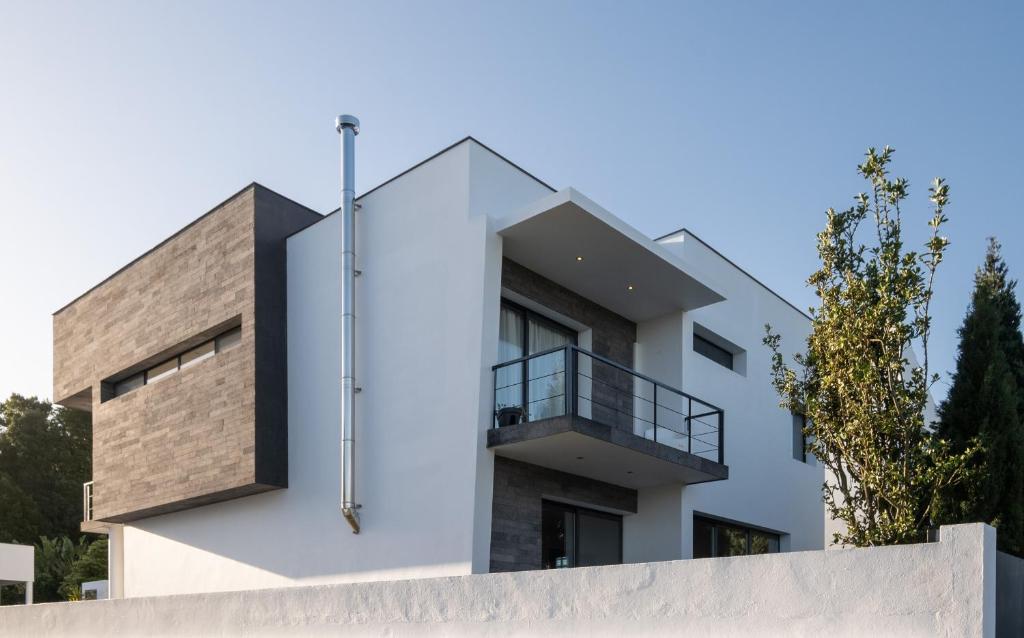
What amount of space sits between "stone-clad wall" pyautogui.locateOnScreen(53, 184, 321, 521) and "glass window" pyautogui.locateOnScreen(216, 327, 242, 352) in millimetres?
203

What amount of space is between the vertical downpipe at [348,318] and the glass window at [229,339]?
260 centimetres

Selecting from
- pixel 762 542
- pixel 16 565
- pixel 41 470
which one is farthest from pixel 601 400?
pixel 41 470

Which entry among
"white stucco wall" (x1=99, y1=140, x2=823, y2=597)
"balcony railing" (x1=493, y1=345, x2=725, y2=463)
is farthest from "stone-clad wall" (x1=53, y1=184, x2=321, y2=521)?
"balcony railing" (x1=493, y1=345, x2=725, y2=463)

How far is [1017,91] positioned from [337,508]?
33.4 ft

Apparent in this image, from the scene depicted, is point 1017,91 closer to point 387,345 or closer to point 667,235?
point 667,235

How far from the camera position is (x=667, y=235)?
651 inches

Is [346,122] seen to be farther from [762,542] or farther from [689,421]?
[762,542]

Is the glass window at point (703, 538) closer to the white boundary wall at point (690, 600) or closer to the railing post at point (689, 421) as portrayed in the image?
the railing post at point (689, 421)

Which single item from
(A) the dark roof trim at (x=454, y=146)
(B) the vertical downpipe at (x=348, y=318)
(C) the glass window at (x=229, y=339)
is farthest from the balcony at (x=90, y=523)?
(A) the dark roof trim at (x=454, y=146)

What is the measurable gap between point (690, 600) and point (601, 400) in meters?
7.80

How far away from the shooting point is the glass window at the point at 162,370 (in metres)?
16.2

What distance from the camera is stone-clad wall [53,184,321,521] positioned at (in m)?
14.1

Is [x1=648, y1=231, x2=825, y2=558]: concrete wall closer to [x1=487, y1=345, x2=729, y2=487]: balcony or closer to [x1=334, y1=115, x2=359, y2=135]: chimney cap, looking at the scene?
[x1=487, y1=345, x2=729, y2=487]: balcony

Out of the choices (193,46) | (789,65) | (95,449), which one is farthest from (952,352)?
(95,449)
